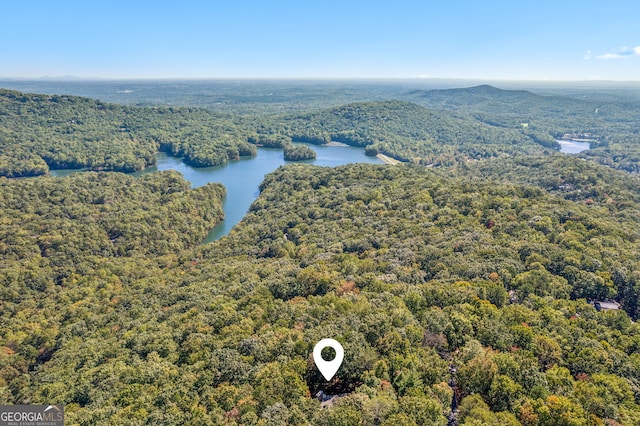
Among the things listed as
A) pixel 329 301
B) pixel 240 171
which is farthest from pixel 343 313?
pixel 240 171

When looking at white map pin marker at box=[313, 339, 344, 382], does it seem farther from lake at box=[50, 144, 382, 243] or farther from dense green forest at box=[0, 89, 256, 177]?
dense green forest at box=[0, 89, 256, 177]

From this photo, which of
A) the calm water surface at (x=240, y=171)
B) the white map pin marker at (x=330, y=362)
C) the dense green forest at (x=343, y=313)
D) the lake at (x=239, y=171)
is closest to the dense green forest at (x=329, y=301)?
the dense green forest at (x=343, y=313)

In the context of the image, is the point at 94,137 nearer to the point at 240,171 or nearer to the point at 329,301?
the point at 240,171

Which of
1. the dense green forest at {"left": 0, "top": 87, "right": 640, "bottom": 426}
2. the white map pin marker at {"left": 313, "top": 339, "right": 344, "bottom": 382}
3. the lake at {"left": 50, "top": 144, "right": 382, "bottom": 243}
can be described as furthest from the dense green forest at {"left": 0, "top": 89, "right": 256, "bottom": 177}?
the white map pin marker at {"left": 313, "top": 339, "right": 344, "bottom": 382}

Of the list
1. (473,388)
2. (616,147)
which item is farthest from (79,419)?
(616,147)

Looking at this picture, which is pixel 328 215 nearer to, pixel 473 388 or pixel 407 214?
pixel 407 214
